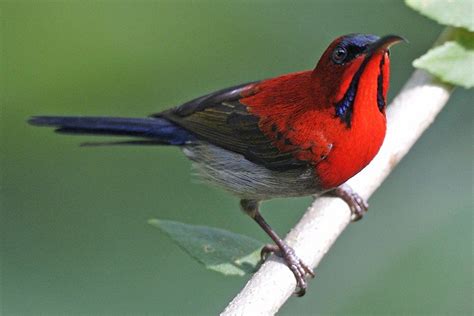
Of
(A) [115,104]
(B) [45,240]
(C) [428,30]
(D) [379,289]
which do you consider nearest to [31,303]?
(B) [45,240]

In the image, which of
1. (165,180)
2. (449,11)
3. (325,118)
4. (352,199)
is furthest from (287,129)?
(165,180)

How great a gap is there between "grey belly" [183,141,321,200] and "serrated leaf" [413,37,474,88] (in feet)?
2.52

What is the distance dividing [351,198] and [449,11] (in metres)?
1.09

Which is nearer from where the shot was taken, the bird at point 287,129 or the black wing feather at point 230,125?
the bird at point 287,129

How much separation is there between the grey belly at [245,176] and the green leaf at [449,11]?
93cm

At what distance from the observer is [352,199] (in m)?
4.90

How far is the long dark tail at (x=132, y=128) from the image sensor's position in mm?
5051

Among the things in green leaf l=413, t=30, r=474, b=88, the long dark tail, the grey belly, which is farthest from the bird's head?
the long dark tail

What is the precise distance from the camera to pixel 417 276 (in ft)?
16.1

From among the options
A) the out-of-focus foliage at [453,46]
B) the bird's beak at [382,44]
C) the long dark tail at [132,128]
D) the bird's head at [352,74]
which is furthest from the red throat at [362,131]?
the long dark tail at [132,128]

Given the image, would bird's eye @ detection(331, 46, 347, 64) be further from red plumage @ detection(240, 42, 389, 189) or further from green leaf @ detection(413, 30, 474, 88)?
green leaf @ detection(413, 30, 474, 88)

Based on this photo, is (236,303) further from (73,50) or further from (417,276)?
(73,50)

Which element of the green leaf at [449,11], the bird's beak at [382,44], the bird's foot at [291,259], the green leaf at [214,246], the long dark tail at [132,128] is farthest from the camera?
the long dark tail at [132,128]

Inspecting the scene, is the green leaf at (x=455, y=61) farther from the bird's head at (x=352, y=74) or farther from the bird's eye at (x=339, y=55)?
the bird's eye at (x=339, y=55)
